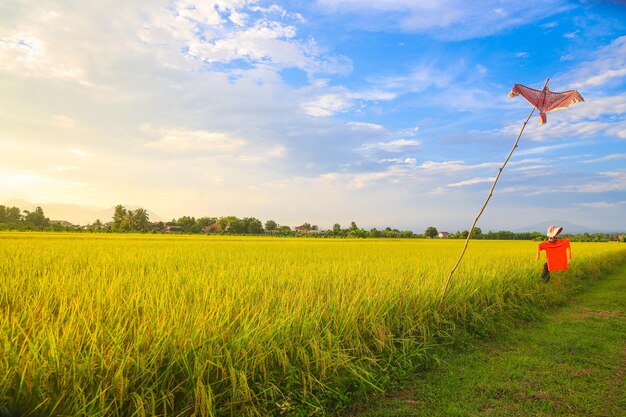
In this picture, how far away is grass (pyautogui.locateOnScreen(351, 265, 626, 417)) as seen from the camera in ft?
10.1

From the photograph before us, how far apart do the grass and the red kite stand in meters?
2.89

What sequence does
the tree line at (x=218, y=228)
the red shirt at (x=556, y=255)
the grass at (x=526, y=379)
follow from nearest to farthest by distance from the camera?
the grass at (x=526, y=379), the red shirt at (x=556, y=255), the tree line at (x=218, y=228)

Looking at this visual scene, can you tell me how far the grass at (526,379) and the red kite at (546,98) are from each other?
289cm

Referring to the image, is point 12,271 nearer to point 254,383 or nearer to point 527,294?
point 254,383

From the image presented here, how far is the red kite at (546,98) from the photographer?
4918mm

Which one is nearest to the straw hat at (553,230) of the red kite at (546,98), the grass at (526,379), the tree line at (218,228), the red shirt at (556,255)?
the red shirt at (556,255)

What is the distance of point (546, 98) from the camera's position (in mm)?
4969

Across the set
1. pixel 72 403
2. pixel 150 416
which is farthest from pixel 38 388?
pixel 150 416

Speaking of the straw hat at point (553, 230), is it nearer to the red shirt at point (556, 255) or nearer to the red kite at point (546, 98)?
the red shirt at point (556, 255)

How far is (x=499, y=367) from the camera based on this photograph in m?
3.99

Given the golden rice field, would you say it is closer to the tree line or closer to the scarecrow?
the scarecrow

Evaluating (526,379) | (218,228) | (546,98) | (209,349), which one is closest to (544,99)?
(546,98)

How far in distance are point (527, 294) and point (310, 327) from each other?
5276 mm

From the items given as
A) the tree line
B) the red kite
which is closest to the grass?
the red kite
